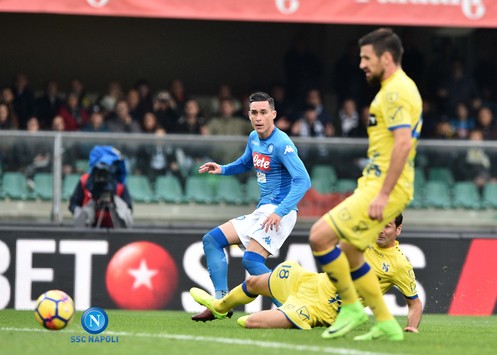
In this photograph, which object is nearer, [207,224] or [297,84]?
[207,224]

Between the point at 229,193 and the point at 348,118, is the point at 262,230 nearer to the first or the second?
the point at 229,193

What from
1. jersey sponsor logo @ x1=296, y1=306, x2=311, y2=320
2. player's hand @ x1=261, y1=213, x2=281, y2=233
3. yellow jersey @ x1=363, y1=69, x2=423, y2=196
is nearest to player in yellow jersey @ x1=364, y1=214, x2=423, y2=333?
jersey sponsor logo @ x1=296, y1=306, x2=311, y2=320

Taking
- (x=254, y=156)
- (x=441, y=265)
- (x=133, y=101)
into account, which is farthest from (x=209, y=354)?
(x=133, y=101)

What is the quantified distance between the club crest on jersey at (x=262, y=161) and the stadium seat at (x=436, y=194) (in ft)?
15.6

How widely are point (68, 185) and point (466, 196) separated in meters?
4.66

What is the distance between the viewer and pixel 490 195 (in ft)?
44.8

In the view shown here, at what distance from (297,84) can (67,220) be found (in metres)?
5.11

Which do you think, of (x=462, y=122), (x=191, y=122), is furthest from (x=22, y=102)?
(x=462, y=122)

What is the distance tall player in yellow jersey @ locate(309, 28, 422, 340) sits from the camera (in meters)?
6.87

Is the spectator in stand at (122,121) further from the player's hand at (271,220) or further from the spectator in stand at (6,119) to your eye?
the player's hand at (271,220)

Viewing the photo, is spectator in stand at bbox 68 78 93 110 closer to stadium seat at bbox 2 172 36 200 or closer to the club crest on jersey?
stadium seat at bbox 2 172 36 200

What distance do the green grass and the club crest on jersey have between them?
1.26 meters

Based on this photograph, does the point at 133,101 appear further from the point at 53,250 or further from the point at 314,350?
the point at 314,350

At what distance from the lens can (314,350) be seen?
6750 millimetres
